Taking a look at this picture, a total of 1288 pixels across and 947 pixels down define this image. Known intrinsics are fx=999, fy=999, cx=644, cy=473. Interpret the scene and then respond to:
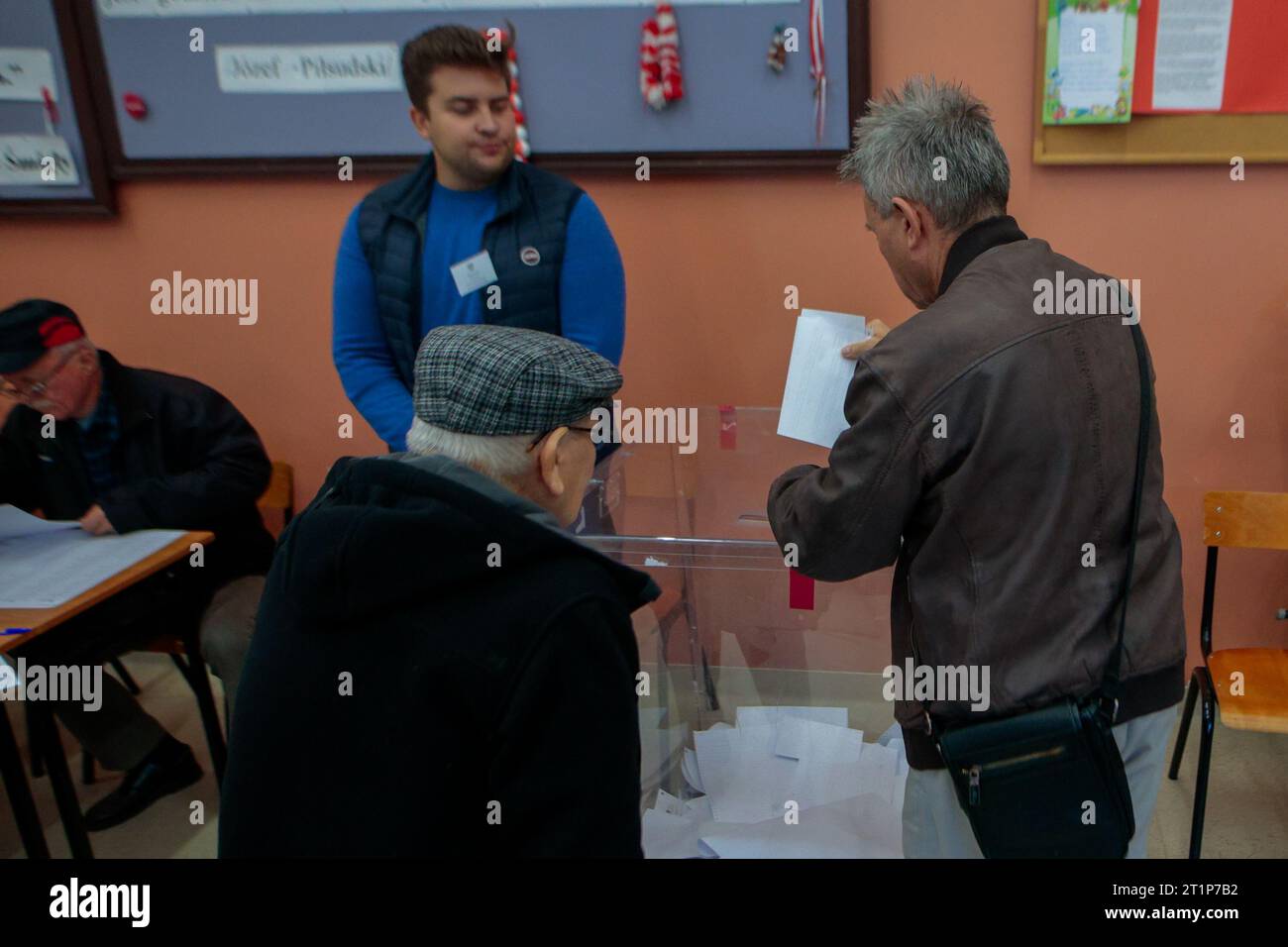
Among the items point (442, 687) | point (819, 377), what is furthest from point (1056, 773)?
point (442, 687)

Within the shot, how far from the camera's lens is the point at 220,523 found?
2.50 m

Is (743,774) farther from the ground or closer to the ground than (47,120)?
closer to the ground

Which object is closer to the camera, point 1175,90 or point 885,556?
point 885,556

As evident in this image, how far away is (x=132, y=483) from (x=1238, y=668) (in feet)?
8.49

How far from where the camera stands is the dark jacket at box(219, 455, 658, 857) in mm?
930

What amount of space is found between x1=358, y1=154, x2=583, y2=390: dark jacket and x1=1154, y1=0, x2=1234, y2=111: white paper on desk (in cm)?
142

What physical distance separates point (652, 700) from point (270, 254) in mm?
1765

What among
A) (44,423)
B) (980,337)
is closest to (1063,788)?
(980,337)

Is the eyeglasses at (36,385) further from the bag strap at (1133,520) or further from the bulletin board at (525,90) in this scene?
the bag strap at (1133,520)

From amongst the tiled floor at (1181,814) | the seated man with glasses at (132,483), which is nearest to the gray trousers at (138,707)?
the seated man with glasses at (132,483)

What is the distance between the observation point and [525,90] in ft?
8.58

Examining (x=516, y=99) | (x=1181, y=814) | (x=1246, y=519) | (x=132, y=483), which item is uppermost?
(x=516, y=99)

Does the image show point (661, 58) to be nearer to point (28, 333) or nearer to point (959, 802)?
point (28, 333)

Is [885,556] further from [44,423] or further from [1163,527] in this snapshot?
[44,423]
